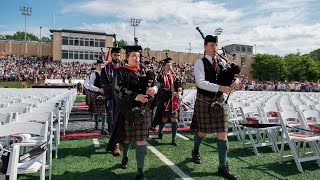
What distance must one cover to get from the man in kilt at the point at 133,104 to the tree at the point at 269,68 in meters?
63.1

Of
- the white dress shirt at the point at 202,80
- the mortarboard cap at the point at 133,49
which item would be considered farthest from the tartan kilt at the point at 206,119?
the mortarboard cap at the point at 133,49

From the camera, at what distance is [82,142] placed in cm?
684

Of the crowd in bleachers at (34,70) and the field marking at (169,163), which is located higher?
the crowd in bleachers at (34,70)

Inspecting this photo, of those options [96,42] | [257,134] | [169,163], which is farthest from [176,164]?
[96,42]

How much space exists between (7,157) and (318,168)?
4128mm

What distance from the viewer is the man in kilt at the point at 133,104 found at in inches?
169

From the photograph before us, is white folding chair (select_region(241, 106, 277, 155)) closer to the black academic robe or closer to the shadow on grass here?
the black academic robe

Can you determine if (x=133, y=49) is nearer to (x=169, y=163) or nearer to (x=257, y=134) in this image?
(x=169, y=163)

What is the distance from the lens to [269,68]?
214 feet

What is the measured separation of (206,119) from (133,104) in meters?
0.99

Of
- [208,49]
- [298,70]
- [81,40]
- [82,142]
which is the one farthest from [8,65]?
[298,70]

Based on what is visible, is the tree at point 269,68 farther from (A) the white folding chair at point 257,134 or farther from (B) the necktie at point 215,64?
(B) the necktie at point 215,64

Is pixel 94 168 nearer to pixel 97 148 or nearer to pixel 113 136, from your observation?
pixel 113 136

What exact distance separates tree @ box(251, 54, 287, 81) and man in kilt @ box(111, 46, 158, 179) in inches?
2484
